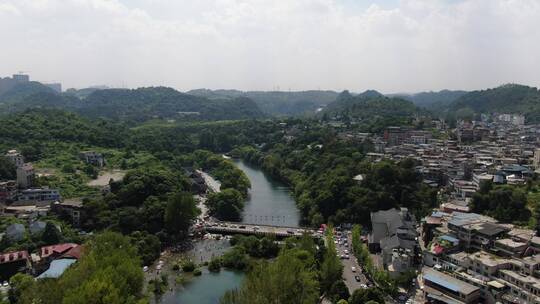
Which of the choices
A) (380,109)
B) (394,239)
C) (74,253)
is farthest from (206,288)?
(380,109)

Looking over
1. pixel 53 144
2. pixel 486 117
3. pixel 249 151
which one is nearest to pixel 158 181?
pixel 53 144

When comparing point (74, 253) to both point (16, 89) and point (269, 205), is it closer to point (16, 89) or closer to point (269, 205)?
point (269, 205)

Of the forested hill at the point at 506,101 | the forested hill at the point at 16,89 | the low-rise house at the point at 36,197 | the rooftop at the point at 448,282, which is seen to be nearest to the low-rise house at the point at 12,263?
the low-rise house at the point at 36,197

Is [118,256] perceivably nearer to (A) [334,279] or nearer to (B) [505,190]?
(A) [334,279]

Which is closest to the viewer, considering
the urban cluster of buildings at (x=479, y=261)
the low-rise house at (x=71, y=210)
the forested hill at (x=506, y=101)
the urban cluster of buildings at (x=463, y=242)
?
the urban cluster of buildings at (x=479, y=261)

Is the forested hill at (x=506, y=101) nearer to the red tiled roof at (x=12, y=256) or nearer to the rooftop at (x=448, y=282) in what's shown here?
the rooftop at (x=448, y=282)
